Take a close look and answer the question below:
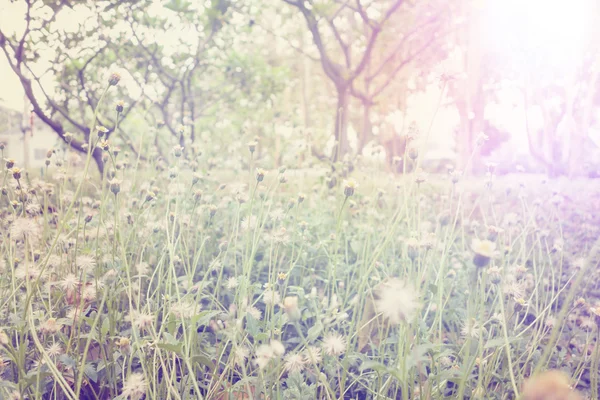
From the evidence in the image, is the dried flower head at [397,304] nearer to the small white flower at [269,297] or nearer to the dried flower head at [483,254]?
the dried flower head at [483,254]

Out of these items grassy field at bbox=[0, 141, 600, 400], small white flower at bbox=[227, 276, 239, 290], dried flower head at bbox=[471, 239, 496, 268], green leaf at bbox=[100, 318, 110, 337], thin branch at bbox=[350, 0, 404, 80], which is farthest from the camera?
thin branch at bbox=[350, 0, 404, 80]

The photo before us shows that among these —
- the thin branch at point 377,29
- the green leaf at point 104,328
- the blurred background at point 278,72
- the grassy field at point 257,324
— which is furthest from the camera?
the thin branch at point 377,29

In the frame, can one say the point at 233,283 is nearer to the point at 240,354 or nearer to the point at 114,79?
the point at 240,354

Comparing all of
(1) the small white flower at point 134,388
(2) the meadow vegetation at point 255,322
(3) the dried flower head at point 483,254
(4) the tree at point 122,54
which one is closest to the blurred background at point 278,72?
A: (4) the tree at point 122,54

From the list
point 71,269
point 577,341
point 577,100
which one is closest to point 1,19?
point 71,269

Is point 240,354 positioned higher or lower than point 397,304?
lower

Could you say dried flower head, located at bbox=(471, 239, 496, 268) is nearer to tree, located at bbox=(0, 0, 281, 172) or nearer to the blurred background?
the blurred background

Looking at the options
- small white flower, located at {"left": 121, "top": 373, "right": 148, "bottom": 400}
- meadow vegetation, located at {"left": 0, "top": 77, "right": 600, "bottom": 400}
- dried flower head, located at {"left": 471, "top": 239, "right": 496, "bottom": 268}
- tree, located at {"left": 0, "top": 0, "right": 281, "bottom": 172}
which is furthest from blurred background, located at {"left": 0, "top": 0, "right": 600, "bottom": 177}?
small white flower, located at {"left": 121, "top": 373, "right": 148, "bottom": 400}

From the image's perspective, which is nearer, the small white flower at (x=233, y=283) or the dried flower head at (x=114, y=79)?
the dried flower head at (x=114, y=79)

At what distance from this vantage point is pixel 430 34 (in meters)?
4.77

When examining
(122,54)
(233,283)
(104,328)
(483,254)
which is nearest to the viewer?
(483,254)

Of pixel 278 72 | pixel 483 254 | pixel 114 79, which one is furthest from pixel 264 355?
pixel 278 72

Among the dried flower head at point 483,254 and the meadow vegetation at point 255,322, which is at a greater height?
the dried flower head at point 483,254

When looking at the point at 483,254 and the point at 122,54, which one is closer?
the point at 483,254
